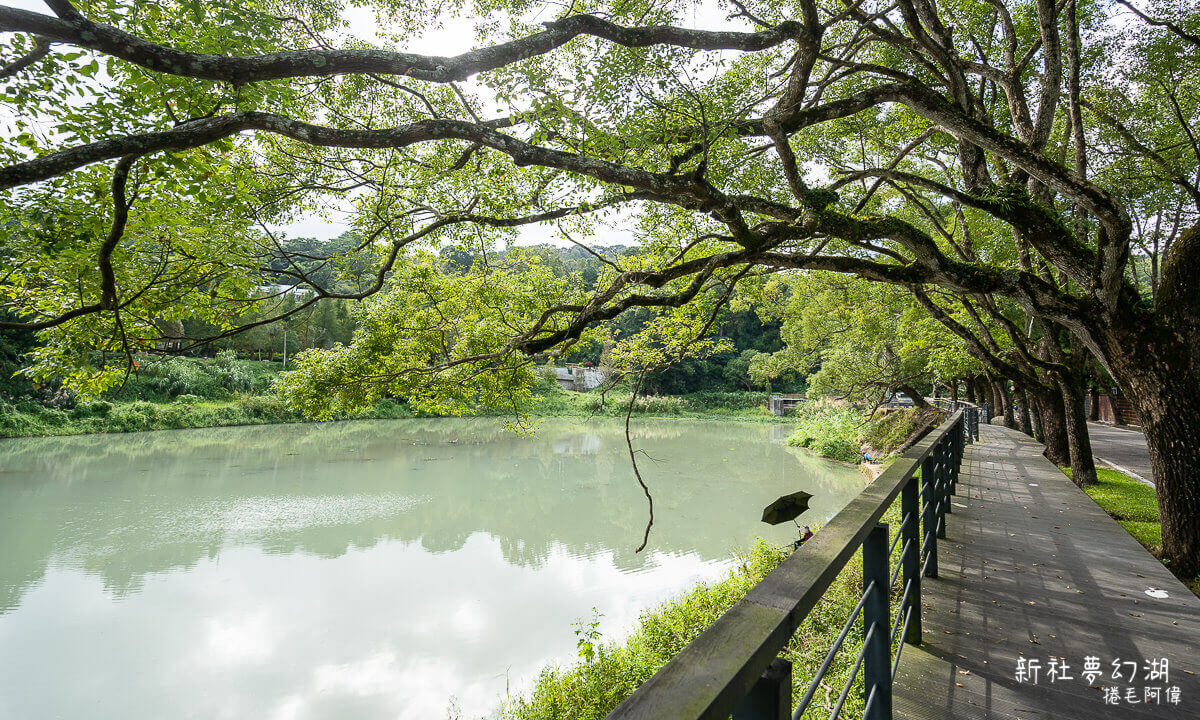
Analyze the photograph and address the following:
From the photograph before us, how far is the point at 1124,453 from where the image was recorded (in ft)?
35.0

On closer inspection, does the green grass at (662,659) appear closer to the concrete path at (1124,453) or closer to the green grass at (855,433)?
the concrete path at (1124,453)

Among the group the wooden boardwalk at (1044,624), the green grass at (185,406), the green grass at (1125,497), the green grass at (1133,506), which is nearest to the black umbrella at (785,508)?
the wooden boardwalk at (1044,624)

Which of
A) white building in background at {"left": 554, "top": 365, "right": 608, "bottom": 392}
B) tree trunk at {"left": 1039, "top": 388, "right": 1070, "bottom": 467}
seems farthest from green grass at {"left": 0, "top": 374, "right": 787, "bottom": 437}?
tree trunk at {"left": 1039, "top": 388, "right": 1070, "bottom": 467}

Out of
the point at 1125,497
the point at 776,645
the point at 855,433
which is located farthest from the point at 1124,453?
the point at 776,645

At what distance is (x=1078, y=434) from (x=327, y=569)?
10308 millimetres

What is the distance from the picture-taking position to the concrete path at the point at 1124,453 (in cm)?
841

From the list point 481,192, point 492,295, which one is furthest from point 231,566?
point 481,192

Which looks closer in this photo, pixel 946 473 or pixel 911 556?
pixel 911 556

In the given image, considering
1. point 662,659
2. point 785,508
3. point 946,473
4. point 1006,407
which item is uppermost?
point 785,508

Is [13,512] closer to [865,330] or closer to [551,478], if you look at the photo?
[551,478]

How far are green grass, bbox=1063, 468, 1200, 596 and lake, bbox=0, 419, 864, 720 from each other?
3927mm

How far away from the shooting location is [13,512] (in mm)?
9805

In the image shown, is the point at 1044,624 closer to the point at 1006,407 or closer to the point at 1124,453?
the point at 1124,453

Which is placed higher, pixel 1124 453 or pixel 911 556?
pixel 911 556
